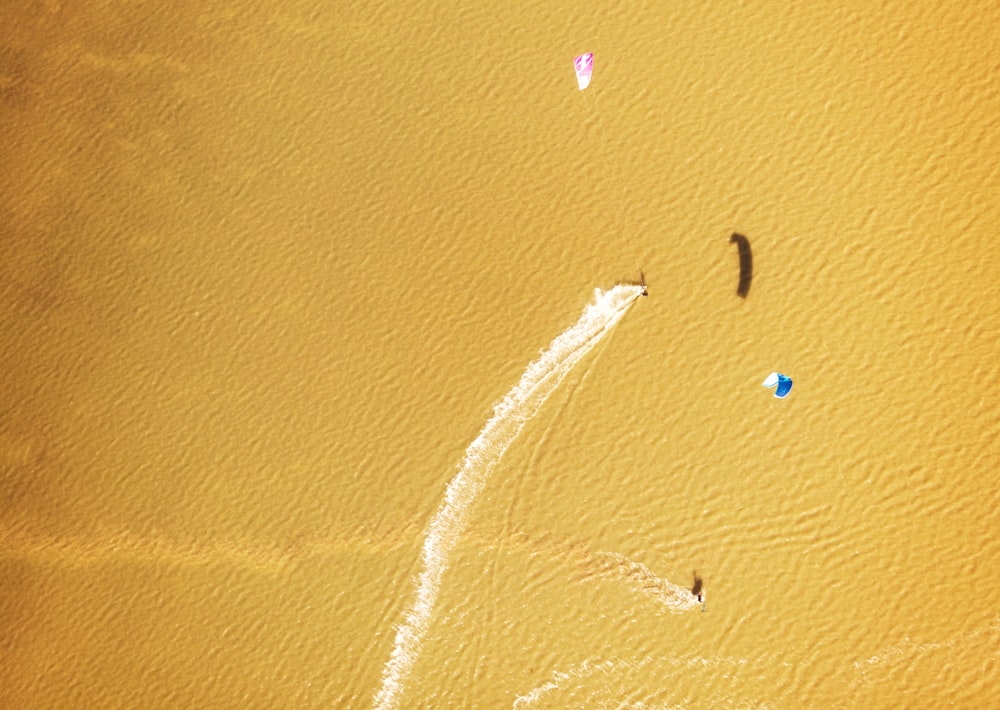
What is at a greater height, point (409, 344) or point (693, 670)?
point (409, 344)

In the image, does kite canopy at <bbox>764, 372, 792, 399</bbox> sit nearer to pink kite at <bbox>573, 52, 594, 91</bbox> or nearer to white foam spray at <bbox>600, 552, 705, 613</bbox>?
white foam spray at <bbox>600, 552, 705, 613</bbox>

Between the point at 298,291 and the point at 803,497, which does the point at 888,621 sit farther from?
the point at 298,291

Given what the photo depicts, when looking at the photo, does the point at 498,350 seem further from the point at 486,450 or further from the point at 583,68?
the point at 583,68

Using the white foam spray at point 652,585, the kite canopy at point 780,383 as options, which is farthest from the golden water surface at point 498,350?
the kite canopy at point 780,383

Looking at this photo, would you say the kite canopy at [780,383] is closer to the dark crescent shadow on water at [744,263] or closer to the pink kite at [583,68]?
the dark crescent shadow on water at [744,263]

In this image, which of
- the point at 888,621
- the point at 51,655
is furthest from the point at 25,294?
the point at 888,621

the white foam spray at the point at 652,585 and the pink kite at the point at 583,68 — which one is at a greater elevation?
the pink kite at the point at 583,68

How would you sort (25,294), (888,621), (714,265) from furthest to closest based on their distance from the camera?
1. (25,294)
2. (714,265)
3. (888,621)
